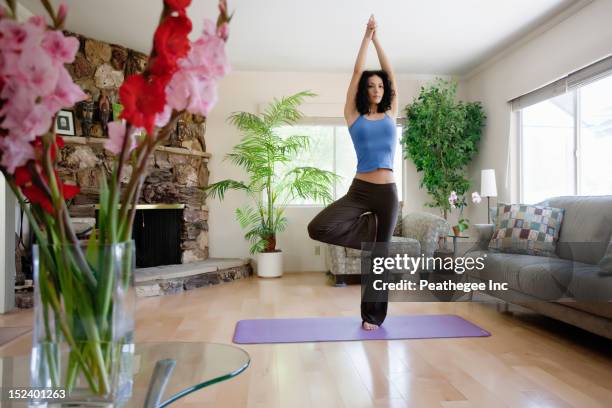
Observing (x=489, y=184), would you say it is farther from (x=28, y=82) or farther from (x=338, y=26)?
(x=28, y=82)

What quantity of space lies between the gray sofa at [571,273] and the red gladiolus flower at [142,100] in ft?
8.29

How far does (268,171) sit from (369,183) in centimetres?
Answer: 257

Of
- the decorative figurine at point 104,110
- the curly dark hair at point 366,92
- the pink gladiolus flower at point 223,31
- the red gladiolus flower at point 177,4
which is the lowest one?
the pink gladiolus flower at point 223,31

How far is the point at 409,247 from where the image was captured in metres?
4.79

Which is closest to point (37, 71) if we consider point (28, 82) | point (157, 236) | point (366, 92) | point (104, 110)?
point (28, 82)

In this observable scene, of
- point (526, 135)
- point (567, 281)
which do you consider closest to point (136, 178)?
point (567, 281)

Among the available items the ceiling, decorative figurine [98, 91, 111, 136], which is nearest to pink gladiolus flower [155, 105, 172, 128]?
the ceiling

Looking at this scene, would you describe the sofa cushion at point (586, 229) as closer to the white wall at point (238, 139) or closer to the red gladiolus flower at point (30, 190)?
the white wall at point (238, 139)

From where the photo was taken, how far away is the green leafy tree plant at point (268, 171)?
5277mm

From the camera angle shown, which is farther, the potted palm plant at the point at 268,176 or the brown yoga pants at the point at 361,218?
the potted palm plant at the point at 268,176

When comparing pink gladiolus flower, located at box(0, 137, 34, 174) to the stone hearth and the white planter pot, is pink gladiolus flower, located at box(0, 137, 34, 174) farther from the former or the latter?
the white planter pot

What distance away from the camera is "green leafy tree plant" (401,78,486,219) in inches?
219

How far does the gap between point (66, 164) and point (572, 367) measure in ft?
14.2

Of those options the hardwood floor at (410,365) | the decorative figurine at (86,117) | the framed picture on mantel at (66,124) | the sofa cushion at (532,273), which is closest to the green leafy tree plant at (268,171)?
the decorative figurine at (86,117)
